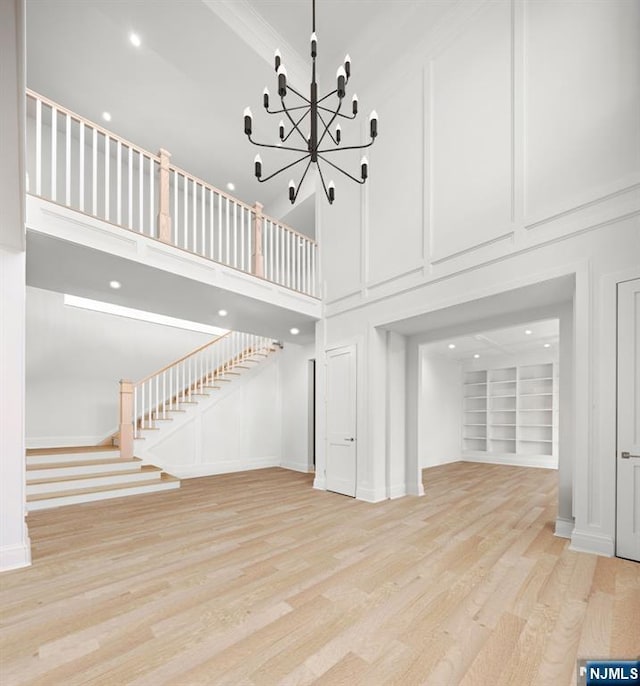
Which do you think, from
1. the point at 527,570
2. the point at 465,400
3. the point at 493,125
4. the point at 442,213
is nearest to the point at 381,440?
the point at 527,570

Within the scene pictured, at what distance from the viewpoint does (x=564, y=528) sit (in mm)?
3783

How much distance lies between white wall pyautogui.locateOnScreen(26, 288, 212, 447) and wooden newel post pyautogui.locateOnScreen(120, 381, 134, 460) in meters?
1.28

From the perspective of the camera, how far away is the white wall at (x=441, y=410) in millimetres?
8805

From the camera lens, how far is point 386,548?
340 centimetres

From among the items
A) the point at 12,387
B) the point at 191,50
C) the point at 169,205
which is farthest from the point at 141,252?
the point at 191,50

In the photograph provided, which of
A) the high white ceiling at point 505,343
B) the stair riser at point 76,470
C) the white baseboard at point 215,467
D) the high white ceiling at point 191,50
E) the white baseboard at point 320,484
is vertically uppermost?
the high white ceiling at point 191,50

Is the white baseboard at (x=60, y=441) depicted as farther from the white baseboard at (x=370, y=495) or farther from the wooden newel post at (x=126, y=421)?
the white baseboard at (x=370, y=495)

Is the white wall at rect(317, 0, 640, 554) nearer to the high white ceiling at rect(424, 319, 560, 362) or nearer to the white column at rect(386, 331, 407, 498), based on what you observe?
the white column at rect(386, 331, 407, 498)

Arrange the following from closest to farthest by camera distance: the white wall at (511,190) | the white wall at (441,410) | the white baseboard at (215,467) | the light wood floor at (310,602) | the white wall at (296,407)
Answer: the light wood floor at (310,602), the white wall at (511,190), the white baseboard at (215,467), the white wall at (296,407), the white wall at (441,410)

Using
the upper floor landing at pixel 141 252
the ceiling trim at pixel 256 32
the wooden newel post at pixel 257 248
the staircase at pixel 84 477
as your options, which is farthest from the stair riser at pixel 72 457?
the ceiling trim at pixel 256 32

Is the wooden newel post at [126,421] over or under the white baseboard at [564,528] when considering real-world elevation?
over

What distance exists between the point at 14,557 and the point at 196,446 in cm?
434

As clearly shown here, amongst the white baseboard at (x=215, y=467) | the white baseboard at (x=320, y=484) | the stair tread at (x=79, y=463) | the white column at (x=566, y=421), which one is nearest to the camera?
Answer: the white column at (x=566, y=421)

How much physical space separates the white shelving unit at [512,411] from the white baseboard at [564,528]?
5560 mm
